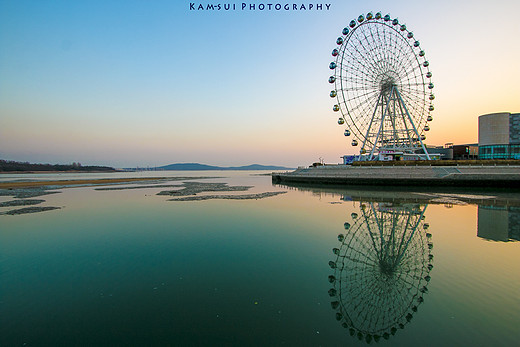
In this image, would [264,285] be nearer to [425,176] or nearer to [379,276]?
[379,276]

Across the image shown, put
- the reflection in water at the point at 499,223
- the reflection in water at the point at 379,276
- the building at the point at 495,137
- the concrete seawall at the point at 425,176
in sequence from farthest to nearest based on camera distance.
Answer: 1. the building at the point at 495,137
2. the concrete seawall at the point at 425,176
3. the reflection in water at the point at 499,223
4. the reflection in water at the point at 379,276

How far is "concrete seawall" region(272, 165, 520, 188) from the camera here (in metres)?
37.1

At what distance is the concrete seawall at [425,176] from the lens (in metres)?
37.1

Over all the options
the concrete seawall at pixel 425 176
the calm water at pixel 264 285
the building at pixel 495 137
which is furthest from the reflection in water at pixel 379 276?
the building at pixel 495 137

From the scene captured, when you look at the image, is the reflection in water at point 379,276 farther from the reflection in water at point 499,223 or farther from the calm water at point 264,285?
the reflection in water at point 499,223

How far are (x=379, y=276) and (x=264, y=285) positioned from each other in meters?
4.03

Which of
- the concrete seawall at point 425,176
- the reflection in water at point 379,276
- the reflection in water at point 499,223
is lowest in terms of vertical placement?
the reflection in water at point 499,223

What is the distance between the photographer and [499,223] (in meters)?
16.5

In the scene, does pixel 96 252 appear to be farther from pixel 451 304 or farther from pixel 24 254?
pixel 451 304

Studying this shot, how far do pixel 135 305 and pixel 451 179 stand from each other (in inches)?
1806

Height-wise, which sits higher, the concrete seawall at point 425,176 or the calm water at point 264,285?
A: the concrete seawall at point 425,176

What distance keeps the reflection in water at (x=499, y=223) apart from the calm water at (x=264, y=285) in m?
0.17

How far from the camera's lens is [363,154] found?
5984 centimetres

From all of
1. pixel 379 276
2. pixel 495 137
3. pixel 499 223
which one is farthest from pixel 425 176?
pixel 495 137
